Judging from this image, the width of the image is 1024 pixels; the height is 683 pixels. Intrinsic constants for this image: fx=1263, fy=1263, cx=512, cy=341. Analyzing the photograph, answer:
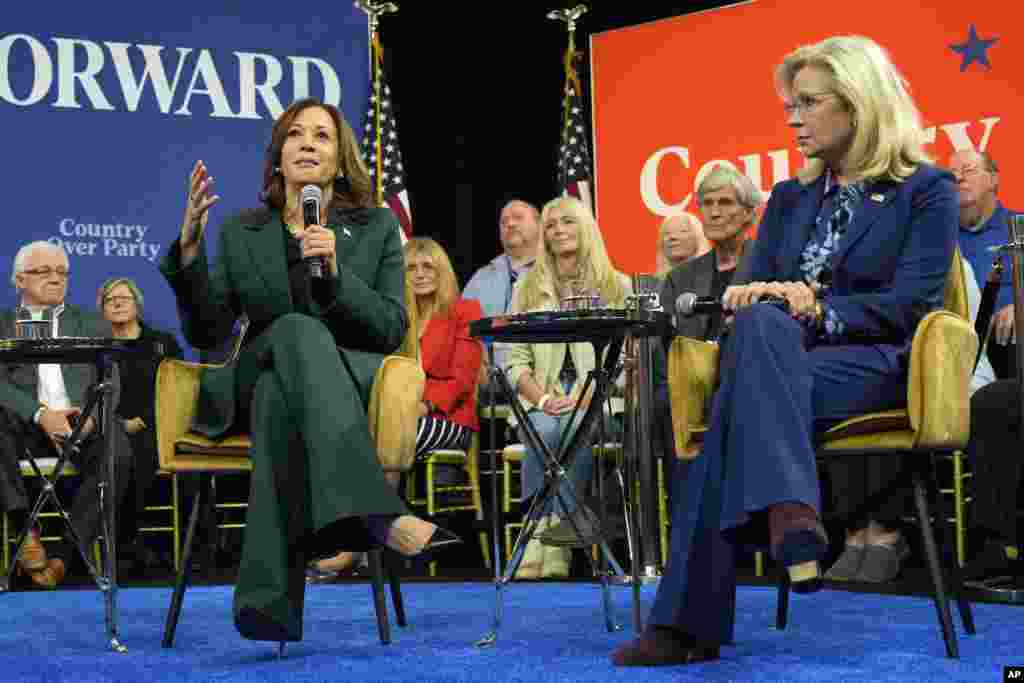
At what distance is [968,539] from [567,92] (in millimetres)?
3435

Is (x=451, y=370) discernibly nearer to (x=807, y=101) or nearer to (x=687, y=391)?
(x=687, y=391)

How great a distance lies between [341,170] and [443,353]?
6.52 feet

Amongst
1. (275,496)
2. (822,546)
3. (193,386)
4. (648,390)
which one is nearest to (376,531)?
(275,496)

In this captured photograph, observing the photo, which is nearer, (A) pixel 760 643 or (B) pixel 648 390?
(A) pixel 760 643

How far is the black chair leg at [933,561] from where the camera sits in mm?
2389

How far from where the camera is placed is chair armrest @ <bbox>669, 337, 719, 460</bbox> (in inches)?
107

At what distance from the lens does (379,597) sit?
2.79 metres

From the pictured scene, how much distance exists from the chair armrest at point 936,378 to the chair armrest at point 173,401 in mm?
1607

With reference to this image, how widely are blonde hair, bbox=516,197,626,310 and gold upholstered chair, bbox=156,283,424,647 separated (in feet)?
5.56

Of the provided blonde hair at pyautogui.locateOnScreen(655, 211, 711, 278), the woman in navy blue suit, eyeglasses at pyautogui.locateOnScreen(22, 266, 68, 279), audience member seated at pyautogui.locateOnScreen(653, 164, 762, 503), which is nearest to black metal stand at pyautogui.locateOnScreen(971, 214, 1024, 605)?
the woman in navy blue suit

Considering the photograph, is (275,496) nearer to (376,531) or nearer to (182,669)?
(376,531)

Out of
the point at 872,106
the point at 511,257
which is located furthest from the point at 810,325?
the point at 511,257

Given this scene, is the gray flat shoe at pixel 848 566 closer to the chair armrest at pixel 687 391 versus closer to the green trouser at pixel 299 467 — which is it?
the chair armrest at pixel 687 391

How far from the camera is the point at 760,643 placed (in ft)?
8.65
